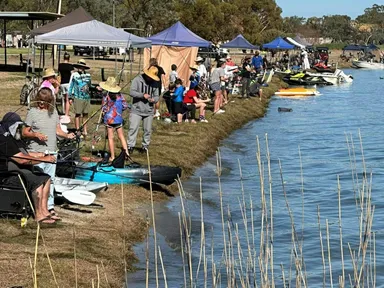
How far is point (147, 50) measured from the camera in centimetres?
3078

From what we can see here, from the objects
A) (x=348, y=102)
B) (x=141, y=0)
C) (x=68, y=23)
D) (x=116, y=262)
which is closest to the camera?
(x=116, y=262)

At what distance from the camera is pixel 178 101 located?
23594mm

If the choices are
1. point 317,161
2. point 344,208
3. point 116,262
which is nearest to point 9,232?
point 116,262

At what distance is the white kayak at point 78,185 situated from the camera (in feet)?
44.7

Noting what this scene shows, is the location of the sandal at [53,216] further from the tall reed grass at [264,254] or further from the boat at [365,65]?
the boat at [365,65]

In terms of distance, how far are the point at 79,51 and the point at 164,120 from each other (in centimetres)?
4046

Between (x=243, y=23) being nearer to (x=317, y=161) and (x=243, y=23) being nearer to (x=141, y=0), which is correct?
(x=141, y=0)

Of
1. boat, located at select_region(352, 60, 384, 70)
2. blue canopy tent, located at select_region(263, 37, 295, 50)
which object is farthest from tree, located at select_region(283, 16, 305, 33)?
blue canopy tent, located at select_region(263, 37, 295, 50)

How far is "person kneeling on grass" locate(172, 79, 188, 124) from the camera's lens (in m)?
23.5

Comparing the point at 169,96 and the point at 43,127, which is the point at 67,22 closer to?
the point at 169,96

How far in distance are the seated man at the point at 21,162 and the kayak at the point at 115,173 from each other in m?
3.14

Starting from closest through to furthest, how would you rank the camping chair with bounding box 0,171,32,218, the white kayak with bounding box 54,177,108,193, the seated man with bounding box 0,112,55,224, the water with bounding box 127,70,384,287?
the seated man with bounding box 0,112,55,224, the camping chair with bounding box 0,171,32,218, the water with bounding box 127,70,384,287, the white kayak with bounding box 54,177,108,193

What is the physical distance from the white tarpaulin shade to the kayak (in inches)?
340

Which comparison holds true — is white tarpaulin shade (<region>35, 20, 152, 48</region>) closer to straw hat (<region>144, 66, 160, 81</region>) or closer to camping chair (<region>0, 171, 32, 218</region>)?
straw hat (<region>144, 66, 160, 81</region>)
